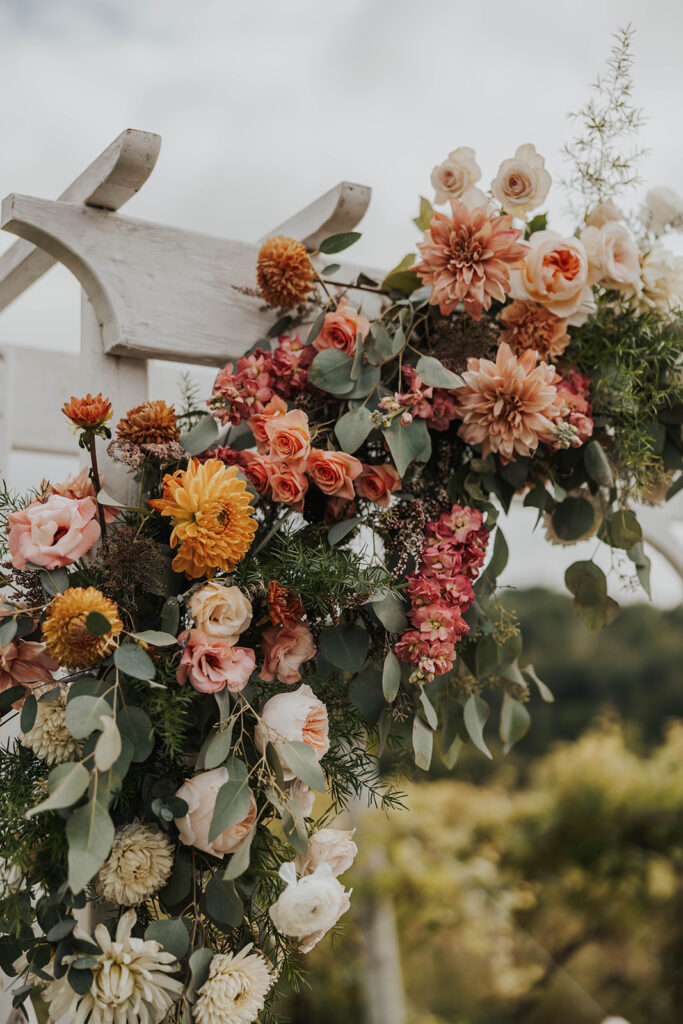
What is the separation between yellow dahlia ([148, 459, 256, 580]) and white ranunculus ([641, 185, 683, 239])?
776mm

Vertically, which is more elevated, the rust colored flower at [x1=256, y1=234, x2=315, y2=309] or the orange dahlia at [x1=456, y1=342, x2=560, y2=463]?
the rust colored flower at [x1=256, y1=234, x2=315, y2=309]

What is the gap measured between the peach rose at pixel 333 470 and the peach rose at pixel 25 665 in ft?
1.14

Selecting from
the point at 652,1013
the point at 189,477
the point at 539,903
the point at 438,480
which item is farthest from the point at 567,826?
the point at 189,477

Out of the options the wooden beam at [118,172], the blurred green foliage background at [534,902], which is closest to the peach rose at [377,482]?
the wooden beam at [118,172]

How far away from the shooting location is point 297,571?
0.96 meters

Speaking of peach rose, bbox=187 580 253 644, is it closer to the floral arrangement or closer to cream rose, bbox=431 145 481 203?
the floral arrangement

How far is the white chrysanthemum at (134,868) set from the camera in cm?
85

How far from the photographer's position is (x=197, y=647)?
87cm

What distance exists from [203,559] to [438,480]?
379mm

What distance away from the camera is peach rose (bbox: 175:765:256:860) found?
0.87 meters

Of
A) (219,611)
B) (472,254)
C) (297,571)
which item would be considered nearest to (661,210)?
(472,254)

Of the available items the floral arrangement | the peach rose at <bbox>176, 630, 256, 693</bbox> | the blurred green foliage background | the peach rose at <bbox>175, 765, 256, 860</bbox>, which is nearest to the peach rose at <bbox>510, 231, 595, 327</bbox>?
the floral arrangement

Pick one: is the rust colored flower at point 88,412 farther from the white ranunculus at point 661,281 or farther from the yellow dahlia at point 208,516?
the white ranunculus at point 661,281

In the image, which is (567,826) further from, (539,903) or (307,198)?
(307,198)
